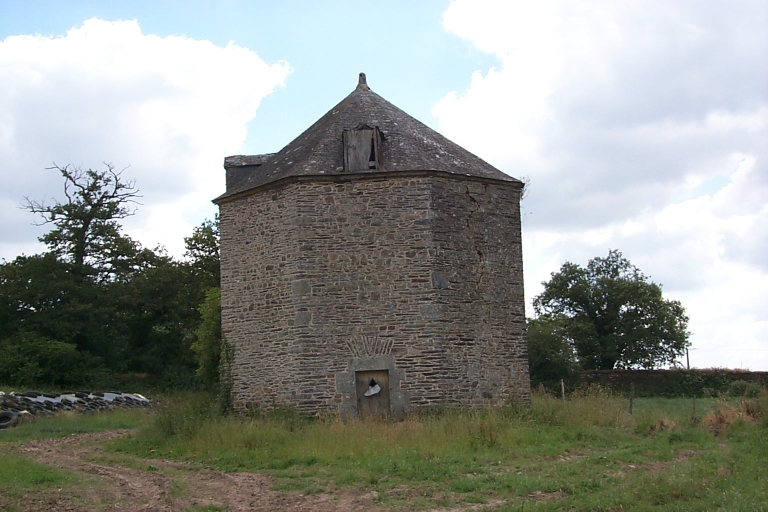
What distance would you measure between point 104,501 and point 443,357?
29.0 feet

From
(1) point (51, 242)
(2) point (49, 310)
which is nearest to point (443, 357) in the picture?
(2) point (49, 310)

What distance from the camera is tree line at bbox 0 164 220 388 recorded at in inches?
1299

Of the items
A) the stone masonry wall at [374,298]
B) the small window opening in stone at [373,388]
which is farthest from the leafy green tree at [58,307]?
the small window opening in stone at [373,388]

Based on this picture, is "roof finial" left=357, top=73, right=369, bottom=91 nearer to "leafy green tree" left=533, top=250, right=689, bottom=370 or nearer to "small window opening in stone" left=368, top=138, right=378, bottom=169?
"small window opening in stone" left=368, top=138, right=378, bottom=169

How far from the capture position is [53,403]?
23.0 m

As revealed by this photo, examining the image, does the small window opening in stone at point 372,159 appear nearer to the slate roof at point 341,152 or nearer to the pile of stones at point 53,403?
the slate roof at point 341,152

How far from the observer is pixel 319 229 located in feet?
59.2

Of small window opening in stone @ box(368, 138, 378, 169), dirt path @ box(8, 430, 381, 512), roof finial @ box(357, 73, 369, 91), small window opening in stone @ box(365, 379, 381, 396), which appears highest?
roof finial @ box(357, 73, 369, 91)

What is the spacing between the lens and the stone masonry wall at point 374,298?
17516 mm

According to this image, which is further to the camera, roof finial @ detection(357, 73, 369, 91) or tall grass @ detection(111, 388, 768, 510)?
roof finial @ detection(357, 73, 369, 91)

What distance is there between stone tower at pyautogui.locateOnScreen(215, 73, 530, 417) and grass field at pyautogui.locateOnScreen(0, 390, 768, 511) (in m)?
0.99

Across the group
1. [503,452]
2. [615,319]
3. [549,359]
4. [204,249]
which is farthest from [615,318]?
[503,452]

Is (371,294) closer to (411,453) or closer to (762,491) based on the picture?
(411,453)

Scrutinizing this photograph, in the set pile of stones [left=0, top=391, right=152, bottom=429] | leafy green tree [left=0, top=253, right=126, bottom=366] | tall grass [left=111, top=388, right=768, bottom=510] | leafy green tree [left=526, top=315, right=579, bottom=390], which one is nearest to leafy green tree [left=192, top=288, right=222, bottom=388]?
tall grass [left=111, top=388, right=768, bottom=510]
